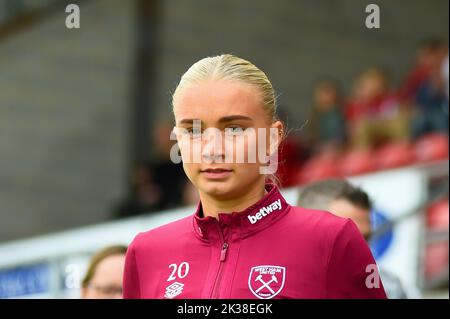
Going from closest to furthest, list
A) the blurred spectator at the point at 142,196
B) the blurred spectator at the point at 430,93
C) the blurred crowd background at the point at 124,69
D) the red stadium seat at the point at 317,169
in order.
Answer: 1. the blurred spectator at the point at 430,93
2. the red stadium seat at the point at 317,169
3. the blurred spectator at the point at 142,196
4. the blurred crowd background at the point at 124,69

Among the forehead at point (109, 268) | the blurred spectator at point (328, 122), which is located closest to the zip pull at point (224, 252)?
the forehead at point (109, 268)

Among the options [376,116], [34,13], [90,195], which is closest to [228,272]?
[376,116]

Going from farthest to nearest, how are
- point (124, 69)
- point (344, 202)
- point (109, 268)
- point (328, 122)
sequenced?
point (124, 69)
point (328, 122)
point (109, 268)
point (344, 202)

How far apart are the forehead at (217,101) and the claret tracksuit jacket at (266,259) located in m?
0.19

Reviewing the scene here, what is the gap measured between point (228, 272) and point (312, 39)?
Result: 10635 millimetres

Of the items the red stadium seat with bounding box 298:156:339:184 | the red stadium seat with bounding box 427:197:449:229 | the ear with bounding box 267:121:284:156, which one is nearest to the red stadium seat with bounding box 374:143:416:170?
the red stadium seat with bounding box 298:156:339:184

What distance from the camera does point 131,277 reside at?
209 centimetres

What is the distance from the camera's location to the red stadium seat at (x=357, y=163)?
8.50 metres

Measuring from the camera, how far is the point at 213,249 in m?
1.99

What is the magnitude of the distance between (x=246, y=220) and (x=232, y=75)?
0.89 feet

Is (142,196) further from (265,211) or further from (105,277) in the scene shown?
(265,211)

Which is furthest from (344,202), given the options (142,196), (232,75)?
(142,196)

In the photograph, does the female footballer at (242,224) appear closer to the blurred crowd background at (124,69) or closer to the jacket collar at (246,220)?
the jacket collar at (246,220)

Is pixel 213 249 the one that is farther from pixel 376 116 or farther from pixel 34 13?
pixel 34 13
